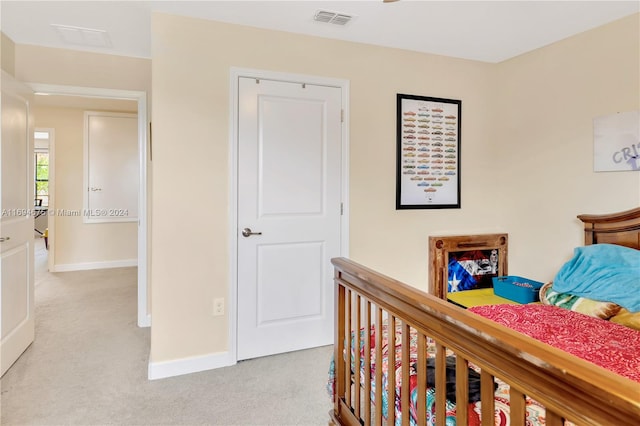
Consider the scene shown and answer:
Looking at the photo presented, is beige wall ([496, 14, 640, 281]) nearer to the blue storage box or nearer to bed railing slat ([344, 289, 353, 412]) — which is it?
the blue storage box

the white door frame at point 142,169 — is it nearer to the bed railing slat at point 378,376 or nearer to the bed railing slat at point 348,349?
the bed railing slat at point 348,349

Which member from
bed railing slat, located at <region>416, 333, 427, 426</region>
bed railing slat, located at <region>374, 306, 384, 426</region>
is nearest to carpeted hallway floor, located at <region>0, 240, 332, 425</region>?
bed railing slat, located at <region>374, 306, 384, 426</region>

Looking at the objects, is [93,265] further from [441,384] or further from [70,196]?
[441,384]

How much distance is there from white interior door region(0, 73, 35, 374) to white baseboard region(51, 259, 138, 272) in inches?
112

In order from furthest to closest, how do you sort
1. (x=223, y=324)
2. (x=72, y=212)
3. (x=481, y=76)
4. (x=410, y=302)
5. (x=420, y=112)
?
(x=72, y=212), (x=481, y=76), (x=420, y=112), (x=223, y=324), (x=410, y=302)

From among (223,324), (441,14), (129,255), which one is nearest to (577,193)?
(441,14)

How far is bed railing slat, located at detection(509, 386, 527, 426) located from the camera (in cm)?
79

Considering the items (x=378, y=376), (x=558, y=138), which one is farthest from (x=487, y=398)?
(x=558, y=138)

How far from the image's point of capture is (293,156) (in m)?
2.74

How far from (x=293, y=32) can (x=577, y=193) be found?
2387 mm

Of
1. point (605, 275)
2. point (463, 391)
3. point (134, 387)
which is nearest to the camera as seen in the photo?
point (463, 391)

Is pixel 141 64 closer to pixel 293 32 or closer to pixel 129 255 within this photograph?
pixel 293 32

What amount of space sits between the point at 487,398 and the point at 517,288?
225 cm

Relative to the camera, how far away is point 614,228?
2.41m
